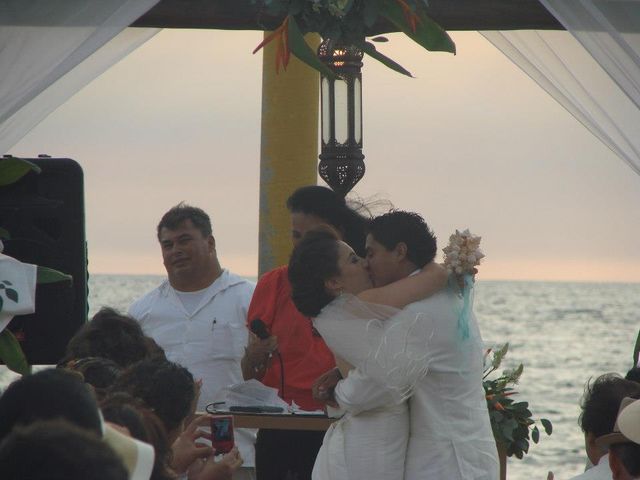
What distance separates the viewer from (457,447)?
4238 mm

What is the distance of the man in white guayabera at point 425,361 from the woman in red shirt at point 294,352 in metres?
0.81

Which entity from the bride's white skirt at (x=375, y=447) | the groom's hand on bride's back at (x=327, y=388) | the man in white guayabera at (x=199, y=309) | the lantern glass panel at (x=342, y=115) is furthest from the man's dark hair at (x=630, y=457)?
the lantern glass panel at (x=342, y=115)

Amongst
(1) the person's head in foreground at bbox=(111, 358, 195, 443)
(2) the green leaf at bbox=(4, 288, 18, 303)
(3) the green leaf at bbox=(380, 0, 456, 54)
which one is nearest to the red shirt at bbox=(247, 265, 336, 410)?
(2) the green leaf at bbox=(4, 288, 18, 303)

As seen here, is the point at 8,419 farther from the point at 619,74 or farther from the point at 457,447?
the point at 619,74

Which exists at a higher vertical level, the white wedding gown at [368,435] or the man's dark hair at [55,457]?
the man's dark hair at [55,457]

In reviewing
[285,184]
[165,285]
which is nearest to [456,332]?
[165,285]

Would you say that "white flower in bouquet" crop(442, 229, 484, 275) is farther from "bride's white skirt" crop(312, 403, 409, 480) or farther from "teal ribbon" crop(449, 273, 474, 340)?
"bride's white skirt" crop(312, 403, 409, 480)

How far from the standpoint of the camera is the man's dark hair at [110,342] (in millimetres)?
3990

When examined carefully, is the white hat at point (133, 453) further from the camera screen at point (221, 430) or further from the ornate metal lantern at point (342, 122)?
the ornate metal lantern at point (342, 122)

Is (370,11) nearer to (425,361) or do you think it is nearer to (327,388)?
(425,361)

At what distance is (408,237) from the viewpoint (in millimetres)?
4344

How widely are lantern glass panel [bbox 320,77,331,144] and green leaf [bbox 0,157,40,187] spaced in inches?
89.5

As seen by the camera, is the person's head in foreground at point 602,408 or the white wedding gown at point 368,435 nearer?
the person's head in foreground at point 602,408

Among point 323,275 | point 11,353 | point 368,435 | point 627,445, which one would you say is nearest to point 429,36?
point 323,275
